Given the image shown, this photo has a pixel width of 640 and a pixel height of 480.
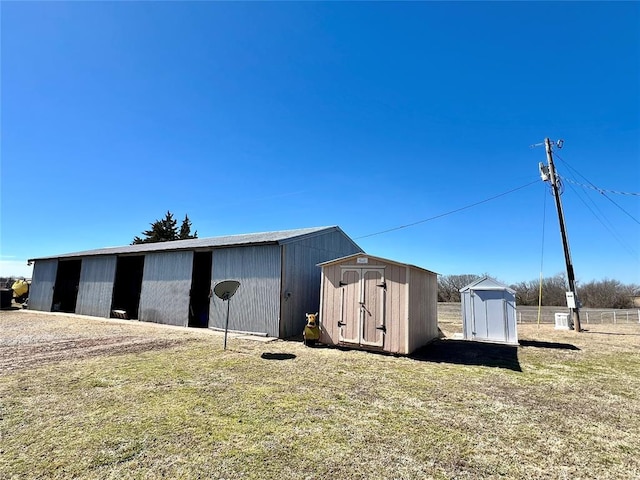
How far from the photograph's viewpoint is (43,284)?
19688 millimetres

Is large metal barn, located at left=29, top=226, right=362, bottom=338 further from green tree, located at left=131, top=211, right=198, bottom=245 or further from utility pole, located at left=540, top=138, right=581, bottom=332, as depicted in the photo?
green tree, located at left=131, top=211, right=198, bottom=245

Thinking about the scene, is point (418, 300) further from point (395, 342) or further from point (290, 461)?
point (290, 461)

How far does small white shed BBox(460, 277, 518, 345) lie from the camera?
1060 cm

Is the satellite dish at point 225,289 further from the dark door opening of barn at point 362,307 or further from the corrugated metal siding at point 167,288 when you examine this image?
the corrugated metal siding at point 167,288

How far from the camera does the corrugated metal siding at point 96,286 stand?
637 inches

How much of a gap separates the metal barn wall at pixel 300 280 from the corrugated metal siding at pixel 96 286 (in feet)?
35.3

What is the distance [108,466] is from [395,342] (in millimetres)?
6513

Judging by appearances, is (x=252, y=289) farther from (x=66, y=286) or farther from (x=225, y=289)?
(x=66, y=286)

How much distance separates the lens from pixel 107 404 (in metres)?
4.27

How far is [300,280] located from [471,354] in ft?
19.0

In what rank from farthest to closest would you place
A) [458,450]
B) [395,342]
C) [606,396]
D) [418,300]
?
1. [418,300]
2. [395,342]
3. [606,396]
4. [458,450]

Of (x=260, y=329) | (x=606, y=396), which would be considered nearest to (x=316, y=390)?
(x=606, y=396)

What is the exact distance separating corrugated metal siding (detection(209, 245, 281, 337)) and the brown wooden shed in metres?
2.00

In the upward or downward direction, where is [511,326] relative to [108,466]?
upward
